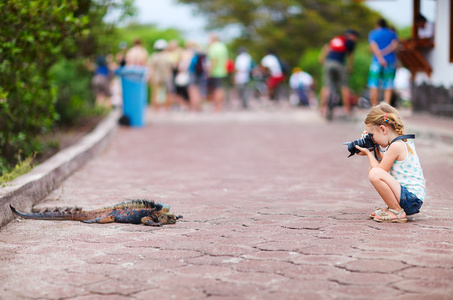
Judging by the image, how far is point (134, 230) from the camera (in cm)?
519

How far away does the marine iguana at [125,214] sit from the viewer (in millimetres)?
5344

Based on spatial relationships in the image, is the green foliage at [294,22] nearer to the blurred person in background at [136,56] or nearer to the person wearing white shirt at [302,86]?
the person wearing white shirt at [302,86]

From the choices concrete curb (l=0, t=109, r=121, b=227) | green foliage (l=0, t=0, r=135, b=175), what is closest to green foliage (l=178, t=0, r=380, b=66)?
green foliage (l=0, t=0, r=135, b=175)

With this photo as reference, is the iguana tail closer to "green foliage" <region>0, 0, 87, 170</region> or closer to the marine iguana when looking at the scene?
the marine iguana

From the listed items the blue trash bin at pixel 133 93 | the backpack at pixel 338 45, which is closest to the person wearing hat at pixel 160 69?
→ the blue trash bin at pixel 133 93

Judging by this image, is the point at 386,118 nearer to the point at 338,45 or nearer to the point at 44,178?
the point at 44,178

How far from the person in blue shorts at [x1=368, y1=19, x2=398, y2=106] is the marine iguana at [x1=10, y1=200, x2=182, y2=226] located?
965 cm

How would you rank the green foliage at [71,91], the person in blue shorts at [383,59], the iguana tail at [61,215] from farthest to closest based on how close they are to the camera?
the person in blue shorts at [383,59] → the green foliage at [71,91] → the iguana tail at [61,215]

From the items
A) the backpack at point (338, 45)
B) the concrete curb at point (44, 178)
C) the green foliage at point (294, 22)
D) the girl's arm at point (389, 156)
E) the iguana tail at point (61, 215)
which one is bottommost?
the iguana tail at point (61, 215)

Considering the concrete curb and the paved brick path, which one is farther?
the concrete curb

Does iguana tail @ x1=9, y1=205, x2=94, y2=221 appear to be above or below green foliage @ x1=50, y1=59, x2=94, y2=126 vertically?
below

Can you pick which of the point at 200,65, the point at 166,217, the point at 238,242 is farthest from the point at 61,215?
the point at 200,65

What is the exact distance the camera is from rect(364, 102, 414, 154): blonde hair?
17.3 feet

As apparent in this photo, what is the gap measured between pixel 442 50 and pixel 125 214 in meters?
12.6
